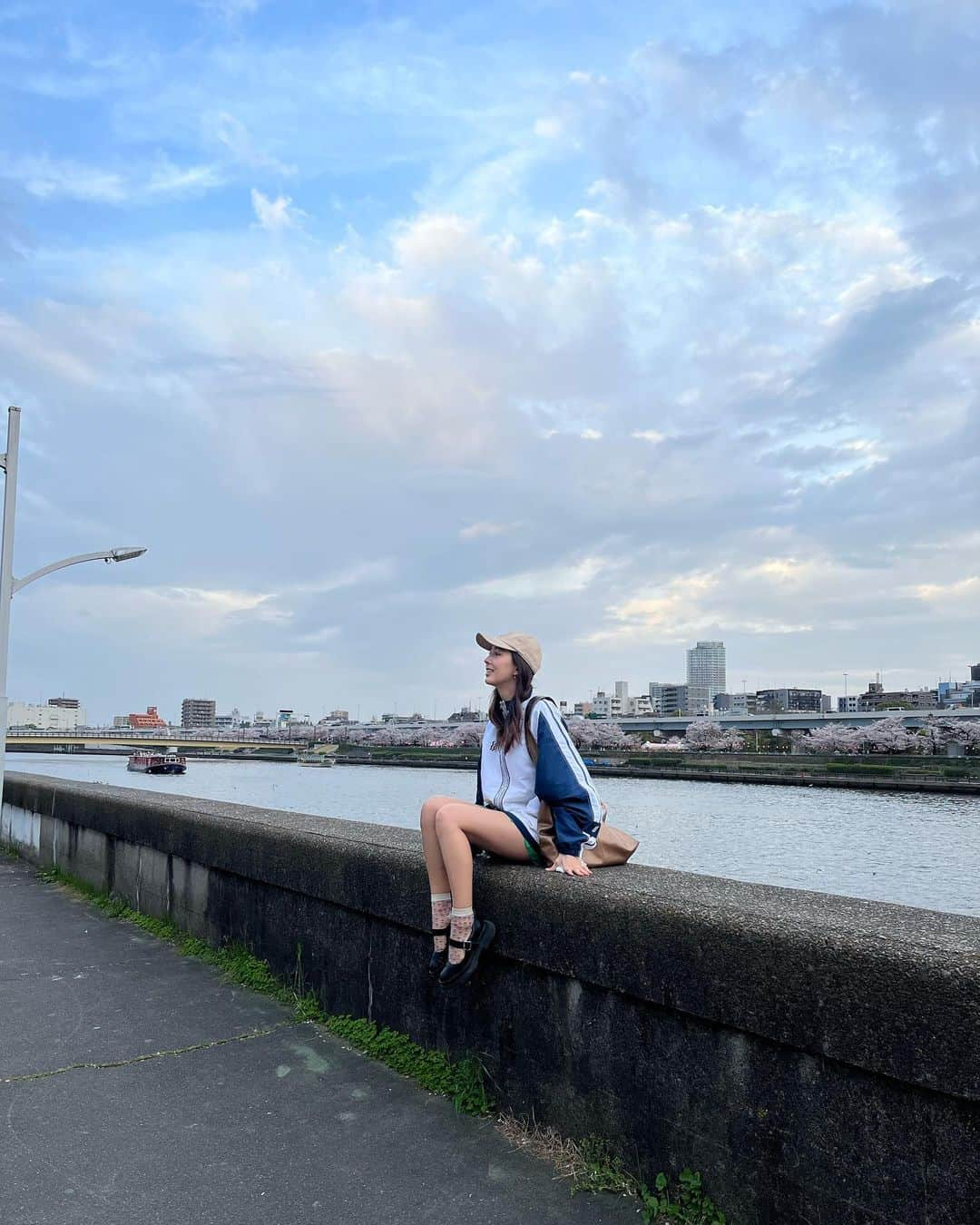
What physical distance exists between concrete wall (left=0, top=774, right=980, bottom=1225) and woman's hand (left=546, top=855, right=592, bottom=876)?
96 mm

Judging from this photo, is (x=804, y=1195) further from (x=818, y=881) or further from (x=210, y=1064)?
(x=818, y=881)

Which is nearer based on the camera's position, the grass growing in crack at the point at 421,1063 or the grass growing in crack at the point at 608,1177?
the grass growing in crack at the point at 608,1177

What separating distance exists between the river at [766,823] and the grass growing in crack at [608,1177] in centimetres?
361

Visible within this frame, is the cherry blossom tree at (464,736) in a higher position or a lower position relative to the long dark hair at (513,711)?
lower

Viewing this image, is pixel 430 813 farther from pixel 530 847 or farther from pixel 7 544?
pixel 7 544

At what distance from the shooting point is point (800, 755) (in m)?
99.4

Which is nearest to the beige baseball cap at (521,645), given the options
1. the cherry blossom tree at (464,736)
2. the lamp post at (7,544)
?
the lamp post at (7,544)

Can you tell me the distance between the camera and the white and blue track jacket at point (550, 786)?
366 centimetres

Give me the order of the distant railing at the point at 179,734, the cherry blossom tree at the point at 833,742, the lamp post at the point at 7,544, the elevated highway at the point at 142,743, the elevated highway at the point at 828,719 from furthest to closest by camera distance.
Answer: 1. the distant railing at the point at 179,734
2. the elevated highway at the point at 142,743
3. the elevated highway at the point at 828,719
4. the cherry blossom tree at the point at 833,742
5. the lamp post at the point at 7,544

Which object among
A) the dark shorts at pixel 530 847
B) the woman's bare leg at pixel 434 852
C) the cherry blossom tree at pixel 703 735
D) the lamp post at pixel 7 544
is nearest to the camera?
the woman's bare leg at pixel 434 852

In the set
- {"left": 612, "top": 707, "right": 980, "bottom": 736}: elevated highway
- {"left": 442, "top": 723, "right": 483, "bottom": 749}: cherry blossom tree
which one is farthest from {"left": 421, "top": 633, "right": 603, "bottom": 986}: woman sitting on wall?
{"left": 442, "top": 723, "right": 483, "bottom": 749}: cherry blossom tree

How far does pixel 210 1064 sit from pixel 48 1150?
2.79 feet

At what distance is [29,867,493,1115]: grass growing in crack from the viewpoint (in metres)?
3.61

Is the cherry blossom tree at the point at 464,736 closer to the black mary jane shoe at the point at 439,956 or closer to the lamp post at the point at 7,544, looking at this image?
the lamp post at the point at 7,544
